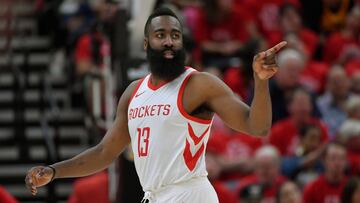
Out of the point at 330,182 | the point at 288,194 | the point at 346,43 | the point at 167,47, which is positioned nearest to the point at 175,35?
the point at 167,47

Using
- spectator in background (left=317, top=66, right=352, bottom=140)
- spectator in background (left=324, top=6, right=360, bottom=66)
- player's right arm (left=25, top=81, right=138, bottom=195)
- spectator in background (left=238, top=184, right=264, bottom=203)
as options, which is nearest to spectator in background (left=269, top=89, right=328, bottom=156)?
spectator in background (left=317, top=66, right=352, bottom=140)

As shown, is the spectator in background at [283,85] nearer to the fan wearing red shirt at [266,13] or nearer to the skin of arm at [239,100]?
the fan wearing red shirt at [266,13]

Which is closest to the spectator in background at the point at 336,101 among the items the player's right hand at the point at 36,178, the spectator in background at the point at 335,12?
the spectator in background at the point at 335,12

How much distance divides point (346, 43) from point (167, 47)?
7.59 meters

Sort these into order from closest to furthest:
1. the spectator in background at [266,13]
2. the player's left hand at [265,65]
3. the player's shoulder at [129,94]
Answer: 1. the player's left hand at [265,65]
2. the player's shoulder at [129,94]
3. the spectator in background at [266,13]

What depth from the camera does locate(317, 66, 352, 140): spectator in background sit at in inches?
458

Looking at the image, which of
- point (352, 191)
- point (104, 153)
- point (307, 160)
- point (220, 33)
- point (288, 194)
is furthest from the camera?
point (220, 33)

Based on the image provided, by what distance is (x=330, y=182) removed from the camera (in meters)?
10.1

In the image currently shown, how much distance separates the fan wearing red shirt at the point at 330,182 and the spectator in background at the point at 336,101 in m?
1.52

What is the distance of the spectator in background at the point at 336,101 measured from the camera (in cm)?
1162

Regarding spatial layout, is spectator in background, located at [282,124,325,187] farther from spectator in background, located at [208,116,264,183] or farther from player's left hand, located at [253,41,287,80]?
player's left hand, located at [253,41,287,80]

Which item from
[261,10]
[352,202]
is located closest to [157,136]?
[352,202]

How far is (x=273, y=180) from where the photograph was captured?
9984mm

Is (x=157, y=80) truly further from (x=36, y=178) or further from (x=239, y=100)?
(x=36, y=178)
